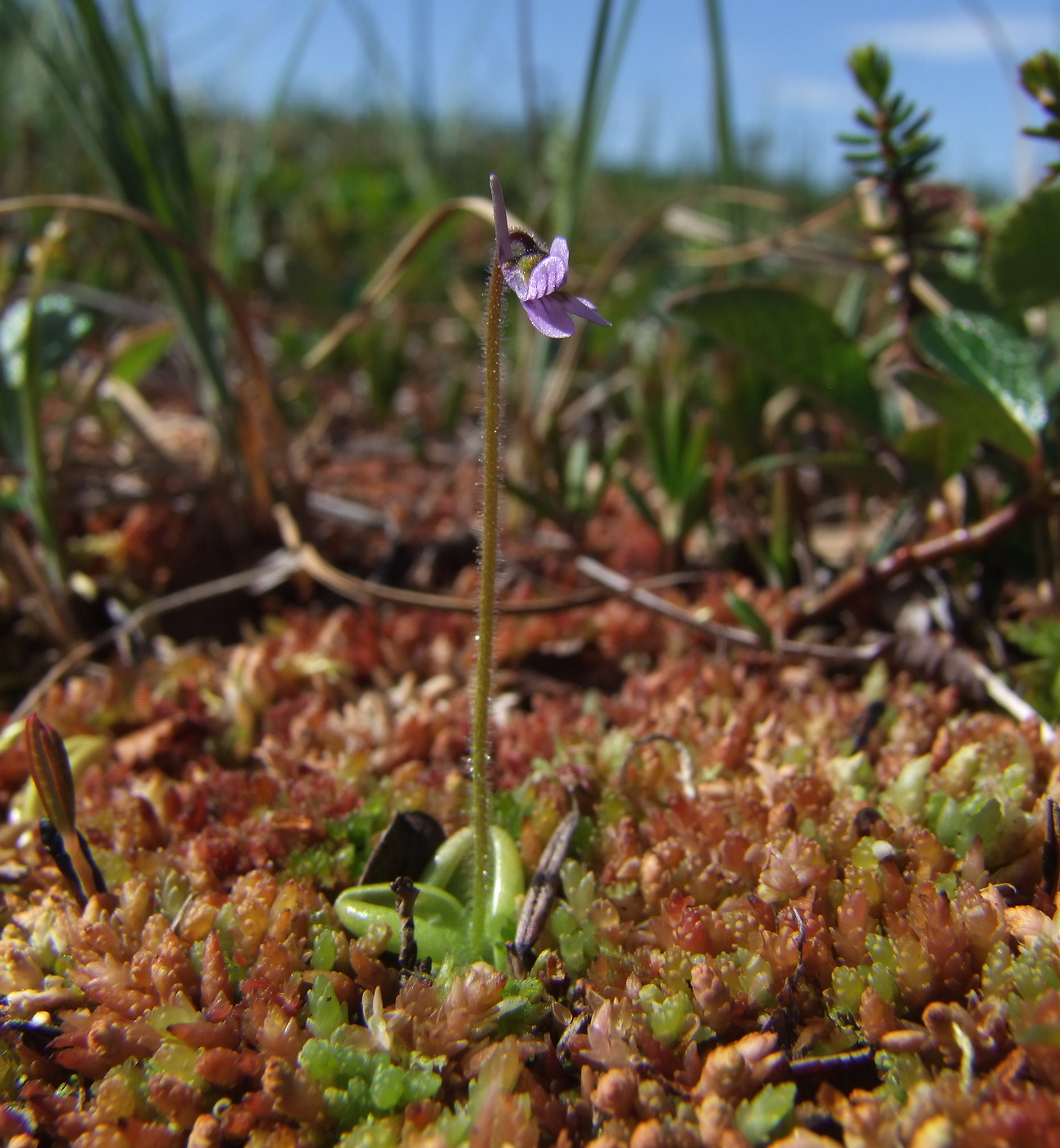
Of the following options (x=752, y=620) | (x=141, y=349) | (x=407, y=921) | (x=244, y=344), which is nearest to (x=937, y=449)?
(x=752, y=620)

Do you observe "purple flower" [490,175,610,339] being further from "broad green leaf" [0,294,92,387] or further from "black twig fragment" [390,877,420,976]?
"broad green leaf" [0,294,92,387]

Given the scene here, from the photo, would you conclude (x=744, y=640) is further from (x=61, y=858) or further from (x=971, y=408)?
(x=61, y=858)

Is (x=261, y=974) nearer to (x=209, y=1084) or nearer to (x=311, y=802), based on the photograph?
(x=209, y=1084)

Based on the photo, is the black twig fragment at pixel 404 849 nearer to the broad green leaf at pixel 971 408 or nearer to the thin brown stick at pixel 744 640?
the thin brown stick at pixel 744 640

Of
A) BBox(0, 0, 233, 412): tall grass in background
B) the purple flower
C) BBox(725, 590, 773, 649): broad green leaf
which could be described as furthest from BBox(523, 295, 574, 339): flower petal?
BBox(0, 0, 233, 412): tall grass in background

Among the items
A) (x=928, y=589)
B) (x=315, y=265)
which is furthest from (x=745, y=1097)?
(x=315, y=265)

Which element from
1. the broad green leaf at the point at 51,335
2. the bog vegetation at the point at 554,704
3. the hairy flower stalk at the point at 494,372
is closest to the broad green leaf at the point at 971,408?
the bog vegetation at the point at 554,704
